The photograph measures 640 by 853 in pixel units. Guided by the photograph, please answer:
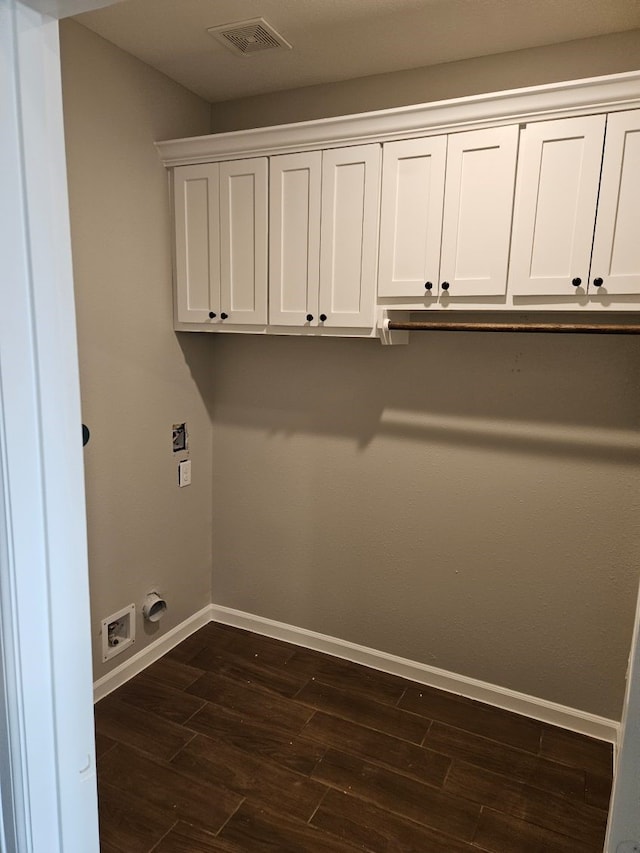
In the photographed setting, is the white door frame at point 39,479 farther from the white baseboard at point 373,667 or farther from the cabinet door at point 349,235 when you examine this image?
the white baseboard at point 373,667

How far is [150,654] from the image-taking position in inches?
110

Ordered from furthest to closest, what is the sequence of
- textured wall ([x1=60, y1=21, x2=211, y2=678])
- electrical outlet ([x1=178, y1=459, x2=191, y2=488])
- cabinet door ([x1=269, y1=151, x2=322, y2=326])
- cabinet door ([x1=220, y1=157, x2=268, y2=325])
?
electrical outlet ([x1=178, y1=459, x2=191, y2=488]), cabinet door ([x1=220, y1=157, x2=268, y2=325]), cabinet door ([x1=269, y1=151, x2=322, y2=326]), textured wall ([x1=60, y1=21, x2=211, y2=678])

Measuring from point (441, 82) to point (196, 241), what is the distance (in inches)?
48.5

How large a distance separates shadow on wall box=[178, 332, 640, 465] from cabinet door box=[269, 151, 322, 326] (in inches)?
12.2

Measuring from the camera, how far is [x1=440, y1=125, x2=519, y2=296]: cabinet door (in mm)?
1998

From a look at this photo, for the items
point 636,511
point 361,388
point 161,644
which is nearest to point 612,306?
point 636,511

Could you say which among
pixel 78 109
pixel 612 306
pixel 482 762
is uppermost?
pixel 78 109

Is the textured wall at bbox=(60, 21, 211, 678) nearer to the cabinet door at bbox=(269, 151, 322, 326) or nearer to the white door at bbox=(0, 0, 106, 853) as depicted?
the cabinet door at bbox=(269, 151, 322, 326)

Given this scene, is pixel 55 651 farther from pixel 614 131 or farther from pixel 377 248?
pixel 614 131

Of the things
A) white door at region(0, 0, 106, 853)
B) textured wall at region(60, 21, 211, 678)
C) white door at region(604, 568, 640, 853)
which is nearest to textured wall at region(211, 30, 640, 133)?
textured wall at region(60, 21, 211, 678)

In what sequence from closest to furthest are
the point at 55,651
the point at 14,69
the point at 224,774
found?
the point at 14,69
the point at 55,651
the point at 224,774

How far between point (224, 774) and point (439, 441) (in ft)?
5.18

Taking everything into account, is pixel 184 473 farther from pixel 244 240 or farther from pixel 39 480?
pixel 39 480

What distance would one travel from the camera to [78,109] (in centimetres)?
214
